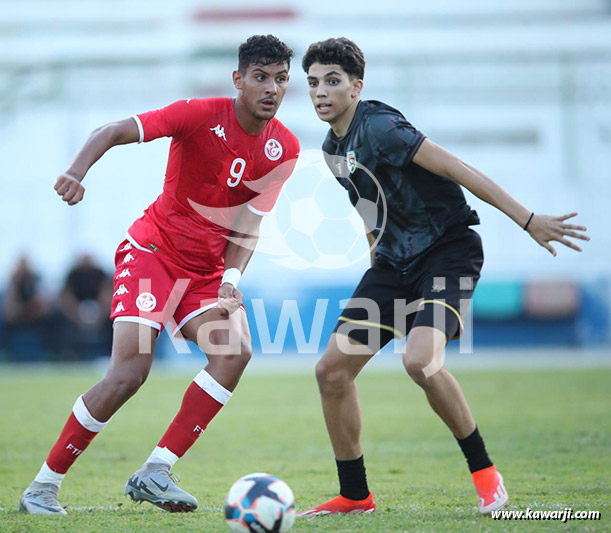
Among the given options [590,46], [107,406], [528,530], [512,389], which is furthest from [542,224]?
[590,46]

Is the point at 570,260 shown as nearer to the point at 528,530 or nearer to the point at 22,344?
the point at 22,344

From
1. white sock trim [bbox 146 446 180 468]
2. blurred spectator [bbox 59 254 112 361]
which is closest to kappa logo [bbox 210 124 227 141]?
white sock trim [bbox 146 446 180 468]

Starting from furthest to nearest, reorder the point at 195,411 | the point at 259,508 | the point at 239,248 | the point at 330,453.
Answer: the point at 330,453 → the point at 239,248 → the point at 195,411 → the point at 259,508

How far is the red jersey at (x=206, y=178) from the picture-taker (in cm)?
504

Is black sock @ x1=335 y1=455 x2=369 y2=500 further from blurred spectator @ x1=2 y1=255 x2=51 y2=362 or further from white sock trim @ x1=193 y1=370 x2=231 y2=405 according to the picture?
blurred spectator @ x1=2 y1=255 x2=51 y2=362

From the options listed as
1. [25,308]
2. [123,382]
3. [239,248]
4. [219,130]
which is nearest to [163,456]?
[123,382]

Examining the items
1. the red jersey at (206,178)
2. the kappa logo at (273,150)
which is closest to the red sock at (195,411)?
the red jersey at (206,178)

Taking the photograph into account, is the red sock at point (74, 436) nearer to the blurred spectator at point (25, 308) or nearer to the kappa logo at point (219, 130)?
the kappa logo at point (219, 130)

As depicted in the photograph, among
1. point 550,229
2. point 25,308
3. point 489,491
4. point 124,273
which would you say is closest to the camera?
point 550,229

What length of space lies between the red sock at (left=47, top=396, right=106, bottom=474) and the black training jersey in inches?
71.4

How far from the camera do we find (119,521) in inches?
172

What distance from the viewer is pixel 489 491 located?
4445 millimetres

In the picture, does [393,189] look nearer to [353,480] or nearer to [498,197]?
[498,197]

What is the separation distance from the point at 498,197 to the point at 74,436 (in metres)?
2.55
